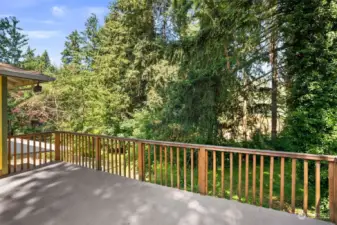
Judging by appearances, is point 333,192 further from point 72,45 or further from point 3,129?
point 72,45

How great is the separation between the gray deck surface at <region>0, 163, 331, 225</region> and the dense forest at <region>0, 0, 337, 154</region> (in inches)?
99.0

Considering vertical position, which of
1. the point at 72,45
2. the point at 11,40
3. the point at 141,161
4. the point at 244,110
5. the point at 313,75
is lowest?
the point at 141,161

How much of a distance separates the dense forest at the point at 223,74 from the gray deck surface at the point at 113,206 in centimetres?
251

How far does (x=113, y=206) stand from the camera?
3.08 metres

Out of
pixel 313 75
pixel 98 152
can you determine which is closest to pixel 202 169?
pixel 98 152

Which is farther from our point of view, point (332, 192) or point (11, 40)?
point (11, 40)

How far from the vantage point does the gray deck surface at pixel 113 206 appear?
268 cm

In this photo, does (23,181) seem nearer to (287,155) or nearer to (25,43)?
(287,155)

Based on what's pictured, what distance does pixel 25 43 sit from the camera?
58.1 ft

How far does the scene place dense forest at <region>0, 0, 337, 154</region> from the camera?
431 centimetres

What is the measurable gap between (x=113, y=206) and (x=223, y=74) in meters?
4.26

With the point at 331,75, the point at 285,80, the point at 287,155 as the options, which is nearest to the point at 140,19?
the point at 285,80

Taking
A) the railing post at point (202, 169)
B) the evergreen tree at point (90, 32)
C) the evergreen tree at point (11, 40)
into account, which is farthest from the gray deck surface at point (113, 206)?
the evergreen tree at point (11, 40)

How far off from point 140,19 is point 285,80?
6.49m
